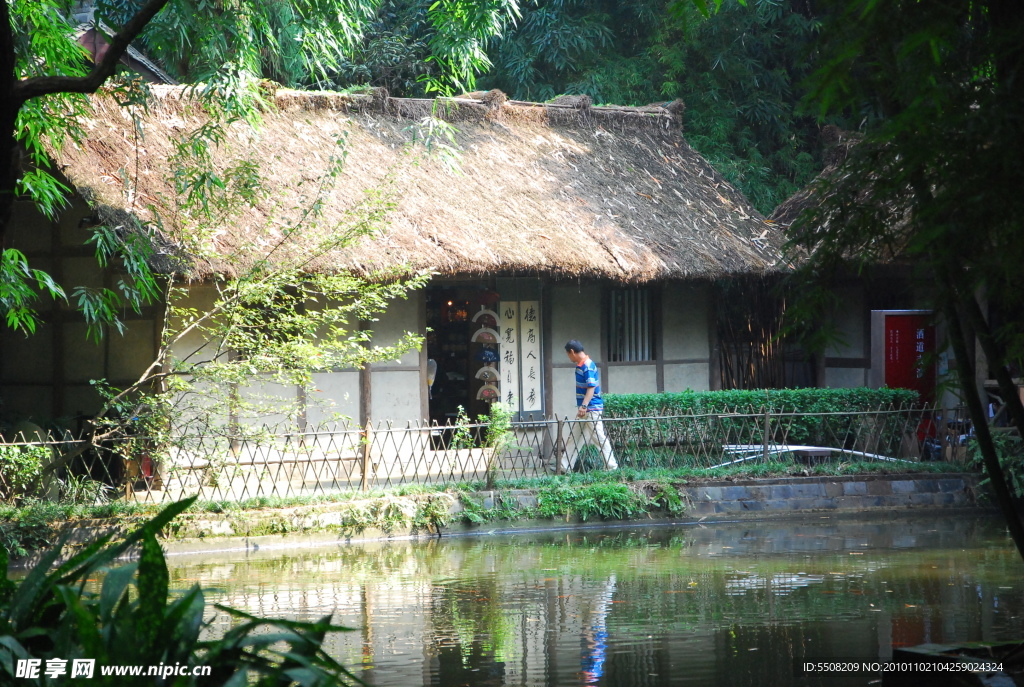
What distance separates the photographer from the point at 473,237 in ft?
47.2

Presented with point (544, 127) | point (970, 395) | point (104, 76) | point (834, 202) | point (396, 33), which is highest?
point (396, 33)

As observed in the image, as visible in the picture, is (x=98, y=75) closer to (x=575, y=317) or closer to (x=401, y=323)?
(x=401, y=323)

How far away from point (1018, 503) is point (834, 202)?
9.30m

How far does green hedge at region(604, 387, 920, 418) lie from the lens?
574 inches

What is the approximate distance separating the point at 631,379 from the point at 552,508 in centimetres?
485

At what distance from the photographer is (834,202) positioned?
477 centimetres

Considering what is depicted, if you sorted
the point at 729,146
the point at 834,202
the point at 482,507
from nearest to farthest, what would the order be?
the point at 834,202, the point at 482,507, the point at 729,146

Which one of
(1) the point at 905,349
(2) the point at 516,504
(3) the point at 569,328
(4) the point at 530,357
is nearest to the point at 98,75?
(2) the point at 516,504

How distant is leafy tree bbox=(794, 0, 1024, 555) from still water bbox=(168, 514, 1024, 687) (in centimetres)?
228

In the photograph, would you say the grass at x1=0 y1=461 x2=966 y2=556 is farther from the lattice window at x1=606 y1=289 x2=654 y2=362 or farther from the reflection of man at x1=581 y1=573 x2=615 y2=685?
the lattice window at x1=606 y1=289 x2=654 y2=362

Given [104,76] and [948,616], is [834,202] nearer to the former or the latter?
[104,76]

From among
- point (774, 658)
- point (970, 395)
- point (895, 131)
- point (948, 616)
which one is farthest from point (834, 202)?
point (948, 616)

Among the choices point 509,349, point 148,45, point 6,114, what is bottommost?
point 509,349

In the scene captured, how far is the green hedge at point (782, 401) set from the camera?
1458cm
